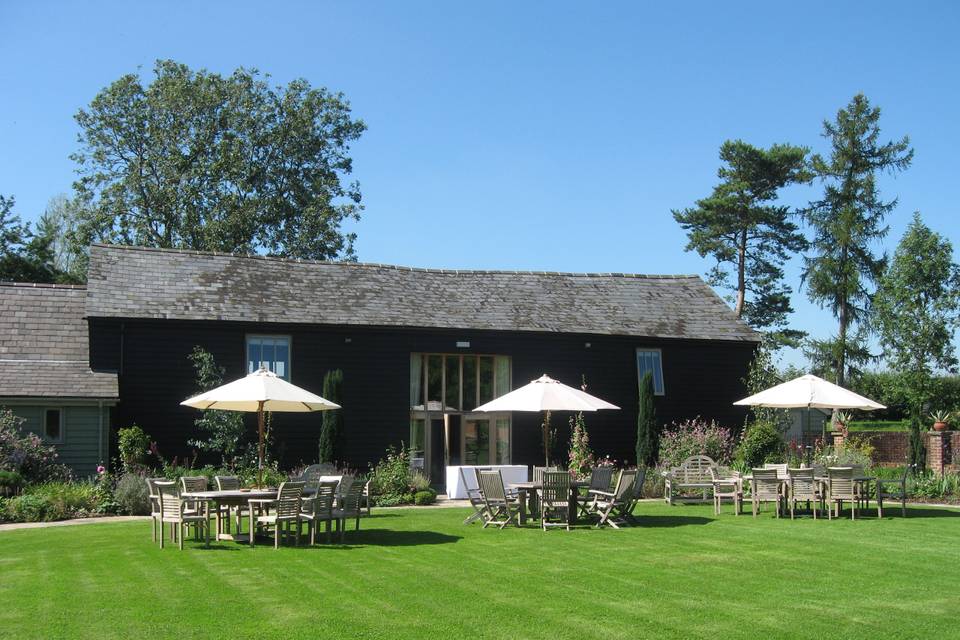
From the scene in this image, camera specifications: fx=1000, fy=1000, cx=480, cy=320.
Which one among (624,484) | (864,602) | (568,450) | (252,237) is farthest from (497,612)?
(252,237)

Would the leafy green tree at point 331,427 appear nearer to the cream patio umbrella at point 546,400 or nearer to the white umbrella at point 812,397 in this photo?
the cream patio umbrella at point 546,400

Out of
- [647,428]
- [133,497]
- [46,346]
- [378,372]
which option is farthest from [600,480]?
[46,346]

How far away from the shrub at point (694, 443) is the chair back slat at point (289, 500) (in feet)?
40.5

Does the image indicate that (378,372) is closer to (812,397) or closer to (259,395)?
(259,395)

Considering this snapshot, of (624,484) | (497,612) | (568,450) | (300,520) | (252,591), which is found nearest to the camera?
(497,612)

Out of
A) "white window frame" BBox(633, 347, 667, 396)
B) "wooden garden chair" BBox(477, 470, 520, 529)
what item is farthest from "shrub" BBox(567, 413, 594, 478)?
"wooden garden chair" BBox(477, 470, 520, 529)

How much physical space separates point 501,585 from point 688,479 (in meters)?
10.8

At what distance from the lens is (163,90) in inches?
1599

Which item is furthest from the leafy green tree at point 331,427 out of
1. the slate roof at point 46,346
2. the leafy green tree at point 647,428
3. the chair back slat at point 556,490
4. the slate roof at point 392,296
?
the chair back slat at point 556,490

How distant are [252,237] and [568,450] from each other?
2045 centimetres

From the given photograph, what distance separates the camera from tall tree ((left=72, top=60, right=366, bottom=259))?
4016cm

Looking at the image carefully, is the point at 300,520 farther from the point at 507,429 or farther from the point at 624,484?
the point at 507,429

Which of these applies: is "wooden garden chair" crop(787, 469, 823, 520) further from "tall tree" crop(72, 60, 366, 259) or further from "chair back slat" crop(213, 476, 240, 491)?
"tall tree" crop(72, 60, 366, 259)

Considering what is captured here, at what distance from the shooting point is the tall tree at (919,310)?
38.2 meters
